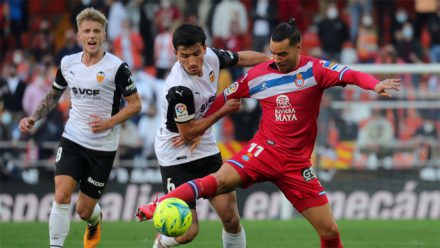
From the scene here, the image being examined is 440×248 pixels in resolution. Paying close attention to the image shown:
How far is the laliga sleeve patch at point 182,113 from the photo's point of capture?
9883 mm

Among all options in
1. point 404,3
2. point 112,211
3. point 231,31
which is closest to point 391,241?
point 112,211

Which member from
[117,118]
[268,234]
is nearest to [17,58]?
[268,234]

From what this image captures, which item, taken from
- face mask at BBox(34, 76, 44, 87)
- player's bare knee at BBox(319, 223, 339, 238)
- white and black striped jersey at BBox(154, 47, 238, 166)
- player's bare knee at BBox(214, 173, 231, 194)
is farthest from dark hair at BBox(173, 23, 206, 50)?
face mask at BBox(34, 76, 44, 87)

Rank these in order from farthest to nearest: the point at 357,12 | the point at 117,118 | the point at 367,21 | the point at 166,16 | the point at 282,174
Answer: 1. the point at 357,12
2. the point at 367,21
3. the point at 166,16
4. the point at 117,118
5. the point at 282,174

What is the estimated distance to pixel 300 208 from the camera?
31.5ft

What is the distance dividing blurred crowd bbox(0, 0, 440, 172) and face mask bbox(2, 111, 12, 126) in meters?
0.02

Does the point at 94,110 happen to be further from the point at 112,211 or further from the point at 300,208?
the point at 112,211

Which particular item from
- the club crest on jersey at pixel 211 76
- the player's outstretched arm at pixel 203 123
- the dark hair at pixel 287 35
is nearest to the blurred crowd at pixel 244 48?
the club crest on jersey at pixel 211 76

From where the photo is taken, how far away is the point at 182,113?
988 centimetres

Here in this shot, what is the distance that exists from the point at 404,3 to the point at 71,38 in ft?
26.6

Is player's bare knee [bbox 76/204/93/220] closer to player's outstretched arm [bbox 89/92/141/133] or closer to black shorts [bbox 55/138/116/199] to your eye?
black shorts [bbox 55/138/116/199]

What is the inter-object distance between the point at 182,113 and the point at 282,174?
3.78 feet

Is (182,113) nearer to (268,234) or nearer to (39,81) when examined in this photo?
(268,234)

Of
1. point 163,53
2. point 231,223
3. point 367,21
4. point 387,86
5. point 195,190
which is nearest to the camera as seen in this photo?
point 387,86
